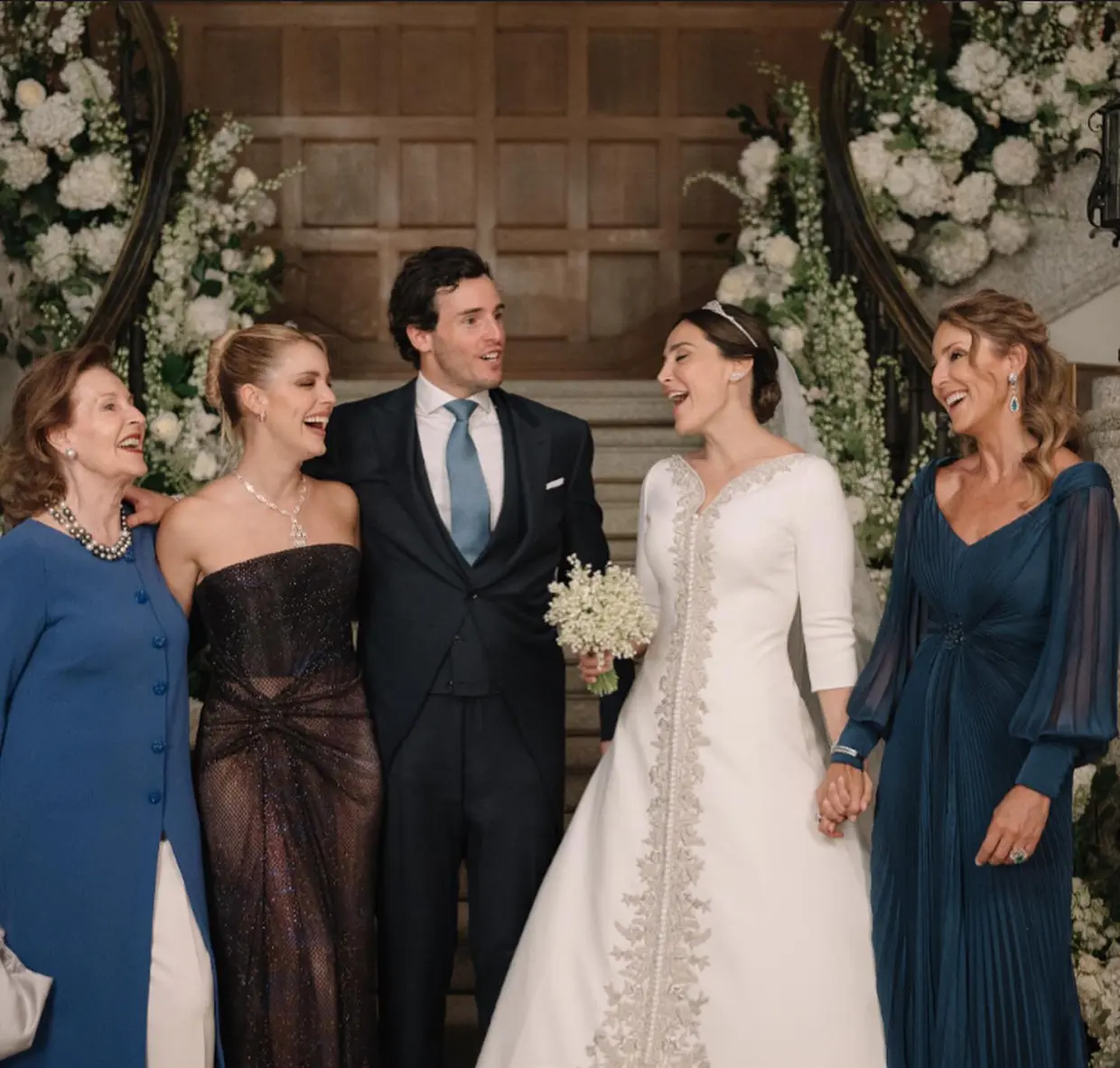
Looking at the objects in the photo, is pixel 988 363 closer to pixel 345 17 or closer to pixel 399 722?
pixel 399 722

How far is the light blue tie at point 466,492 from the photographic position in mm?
4078

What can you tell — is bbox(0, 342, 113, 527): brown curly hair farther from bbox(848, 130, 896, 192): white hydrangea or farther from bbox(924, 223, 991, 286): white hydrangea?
bbox(924, 223, 991, 286): white hydrangea

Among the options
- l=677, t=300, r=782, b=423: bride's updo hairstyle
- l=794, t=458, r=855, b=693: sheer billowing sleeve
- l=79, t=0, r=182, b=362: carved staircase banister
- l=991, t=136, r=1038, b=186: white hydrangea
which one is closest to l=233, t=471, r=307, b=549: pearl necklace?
l=677, t=300, r=782, b=423: bride's updo hairstyle

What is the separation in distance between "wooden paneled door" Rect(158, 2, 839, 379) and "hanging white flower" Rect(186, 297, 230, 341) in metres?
2.21

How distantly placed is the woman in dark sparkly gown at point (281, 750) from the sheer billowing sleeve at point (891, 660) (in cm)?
108

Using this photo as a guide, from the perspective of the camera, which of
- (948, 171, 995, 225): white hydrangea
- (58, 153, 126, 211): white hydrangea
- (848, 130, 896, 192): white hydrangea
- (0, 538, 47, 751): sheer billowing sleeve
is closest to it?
(0, 538, 47, 751): sheer billowing sleeve

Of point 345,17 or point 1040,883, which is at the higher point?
point 345,17

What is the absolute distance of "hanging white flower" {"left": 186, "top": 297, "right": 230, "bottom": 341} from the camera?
622 cm

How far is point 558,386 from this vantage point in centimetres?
745

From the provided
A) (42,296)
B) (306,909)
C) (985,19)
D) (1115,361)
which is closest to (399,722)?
(306,909)

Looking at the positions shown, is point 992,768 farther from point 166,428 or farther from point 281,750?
point 166,428

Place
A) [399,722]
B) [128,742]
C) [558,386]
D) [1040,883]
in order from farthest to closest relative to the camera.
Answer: [558,386], [399,722], [128,742], [1040,883]

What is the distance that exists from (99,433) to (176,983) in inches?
45.1

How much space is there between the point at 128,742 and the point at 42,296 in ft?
11.3
